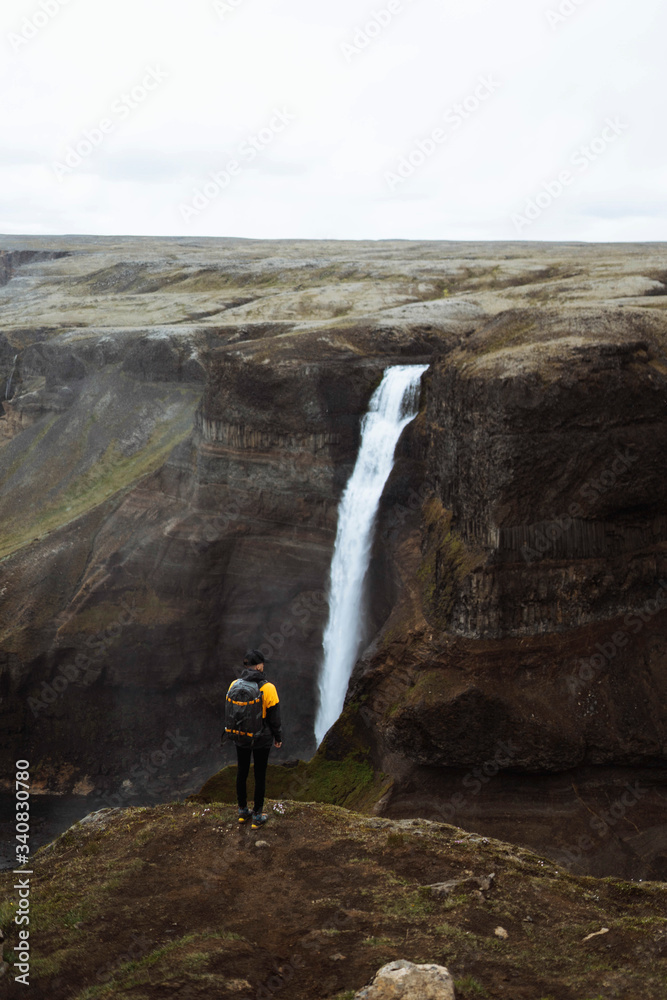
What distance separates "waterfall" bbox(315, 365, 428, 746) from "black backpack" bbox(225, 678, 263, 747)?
18977mm

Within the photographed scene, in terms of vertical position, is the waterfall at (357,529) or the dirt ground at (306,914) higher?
the waterfall at (357,529)

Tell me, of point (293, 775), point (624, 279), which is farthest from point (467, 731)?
point (624, 279)

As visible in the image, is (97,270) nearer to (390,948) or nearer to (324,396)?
(324,396)

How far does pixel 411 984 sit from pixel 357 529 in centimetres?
2443

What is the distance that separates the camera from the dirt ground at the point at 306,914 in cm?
918

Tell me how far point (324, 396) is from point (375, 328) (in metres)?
5.40

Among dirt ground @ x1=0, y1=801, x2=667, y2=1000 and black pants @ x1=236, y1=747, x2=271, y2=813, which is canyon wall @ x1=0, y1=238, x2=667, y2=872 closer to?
dirt ground @ x1=0, y1=801, x2=667, y2=1000

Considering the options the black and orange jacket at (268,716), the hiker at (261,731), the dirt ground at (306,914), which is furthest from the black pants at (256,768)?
the dirt ground at (306,914)

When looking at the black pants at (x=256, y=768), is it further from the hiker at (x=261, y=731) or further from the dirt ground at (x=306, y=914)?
the dirt ground at (x=306, y=914)

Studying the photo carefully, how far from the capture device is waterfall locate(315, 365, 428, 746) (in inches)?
1252

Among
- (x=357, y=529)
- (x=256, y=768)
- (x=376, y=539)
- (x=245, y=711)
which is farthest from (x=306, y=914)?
(x=357, y=529)

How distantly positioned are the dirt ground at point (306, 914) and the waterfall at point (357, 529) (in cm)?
1764

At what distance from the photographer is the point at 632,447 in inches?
893

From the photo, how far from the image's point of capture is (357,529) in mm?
32500
